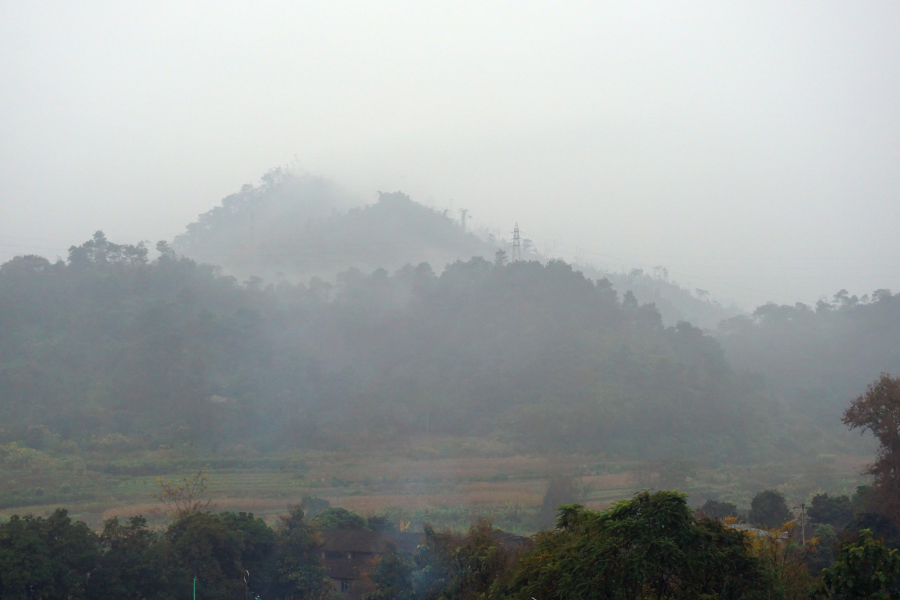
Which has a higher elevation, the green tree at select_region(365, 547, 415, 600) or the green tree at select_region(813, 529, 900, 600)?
the green tree at select_region(813, 529, 900, 600)

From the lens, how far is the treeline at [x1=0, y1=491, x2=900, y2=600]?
24.0 feet

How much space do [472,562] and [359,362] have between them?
117ft

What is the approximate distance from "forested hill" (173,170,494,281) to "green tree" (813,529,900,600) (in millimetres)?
67680

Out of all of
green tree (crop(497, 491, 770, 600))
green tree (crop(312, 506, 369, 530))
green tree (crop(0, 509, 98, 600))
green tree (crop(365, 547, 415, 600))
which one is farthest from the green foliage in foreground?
green tree (crop(497, 491, 770, 600))

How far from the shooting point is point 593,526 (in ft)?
26.4

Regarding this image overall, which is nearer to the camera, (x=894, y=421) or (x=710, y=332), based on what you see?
(x=894, y=421)

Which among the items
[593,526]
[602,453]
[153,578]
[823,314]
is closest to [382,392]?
[602,453]

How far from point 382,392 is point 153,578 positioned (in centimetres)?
2941

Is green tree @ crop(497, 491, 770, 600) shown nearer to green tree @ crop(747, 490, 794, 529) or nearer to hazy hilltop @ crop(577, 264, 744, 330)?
green tree @ crop(747, 490, 794, 529)

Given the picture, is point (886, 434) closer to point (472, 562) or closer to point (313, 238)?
point (472, 562)

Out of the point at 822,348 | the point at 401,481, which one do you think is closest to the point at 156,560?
the point at 401,481

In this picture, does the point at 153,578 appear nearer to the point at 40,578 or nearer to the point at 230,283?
the point at 40,578

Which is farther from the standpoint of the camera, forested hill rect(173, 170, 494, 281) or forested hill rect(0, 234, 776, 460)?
forested hill rect(173, 170, 494, 281)

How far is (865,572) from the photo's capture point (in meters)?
6.00
